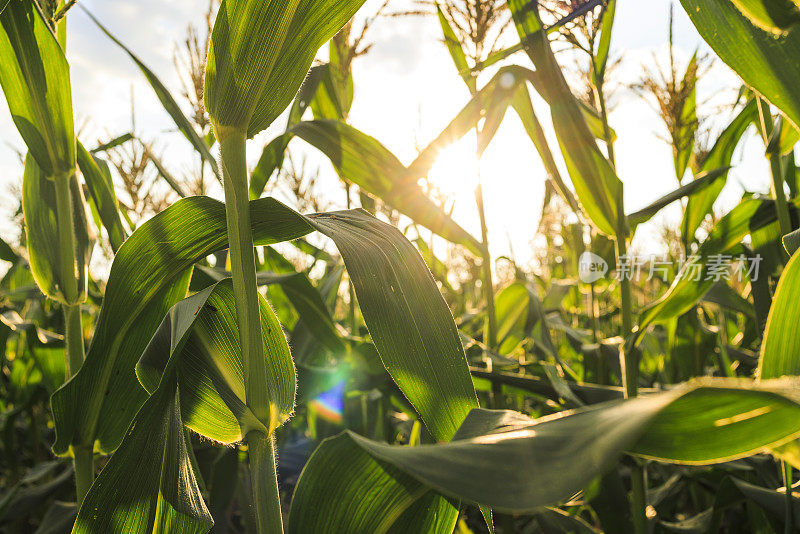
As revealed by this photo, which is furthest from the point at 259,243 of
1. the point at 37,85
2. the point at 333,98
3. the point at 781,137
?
the point at 781,137

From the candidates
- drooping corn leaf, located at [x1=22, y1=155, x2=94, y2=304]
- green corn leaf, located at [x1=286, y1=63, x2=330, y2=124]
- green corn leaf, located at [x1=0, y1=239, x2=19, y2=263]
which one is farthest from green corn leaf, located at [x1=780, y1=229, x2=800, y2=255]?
green corn leaf, located at [x1=0, y1=239, x2=19, y2=263]

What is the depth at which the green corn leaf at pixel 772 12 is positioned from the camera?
57cm

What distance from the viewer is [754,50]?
0.66m

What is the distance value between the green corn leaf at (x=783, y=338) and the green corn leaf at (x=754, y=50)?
9.0 inches

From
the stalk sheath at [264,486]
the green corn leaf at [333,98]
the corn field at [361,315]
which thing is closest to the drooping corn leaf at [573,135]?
the corn field at [361,315]

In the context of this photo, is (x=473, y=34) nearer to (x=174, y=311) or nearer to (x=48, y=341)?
(x=174, y=311)

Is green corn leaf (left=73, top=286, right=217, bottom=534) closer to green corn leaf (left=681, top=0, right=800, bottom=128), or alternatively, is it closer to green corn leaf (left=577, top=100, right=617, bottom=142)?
green corn leaf (left=681, top=0, right=800, bottom=128)

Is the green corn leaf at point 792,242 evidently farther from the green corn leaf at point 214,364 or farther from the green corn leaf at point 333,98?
the green corn leaf at point 333,98

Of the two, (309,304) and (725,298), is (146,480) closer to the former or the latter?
(309,304)

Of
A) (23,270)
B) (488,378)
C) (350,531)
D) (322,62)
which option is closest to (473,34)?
(322,62)

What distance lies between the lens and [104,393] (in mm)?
820

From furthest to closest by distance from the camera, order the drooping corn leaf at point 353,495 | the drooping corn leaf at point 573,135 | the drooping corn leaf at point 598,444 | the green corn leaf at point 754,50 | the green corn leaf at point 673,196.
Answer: the green corn leaf at point 673,196 < the drooping corn leaf at point 573,135 < the green corn leaf at point 754,50 < the drooping corn leaf at point 353,495 < the drooping corn leaf at point 598,444

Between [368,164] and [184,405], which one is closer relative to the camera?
[184,405]

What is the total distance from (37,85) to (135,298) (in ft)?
1.32
